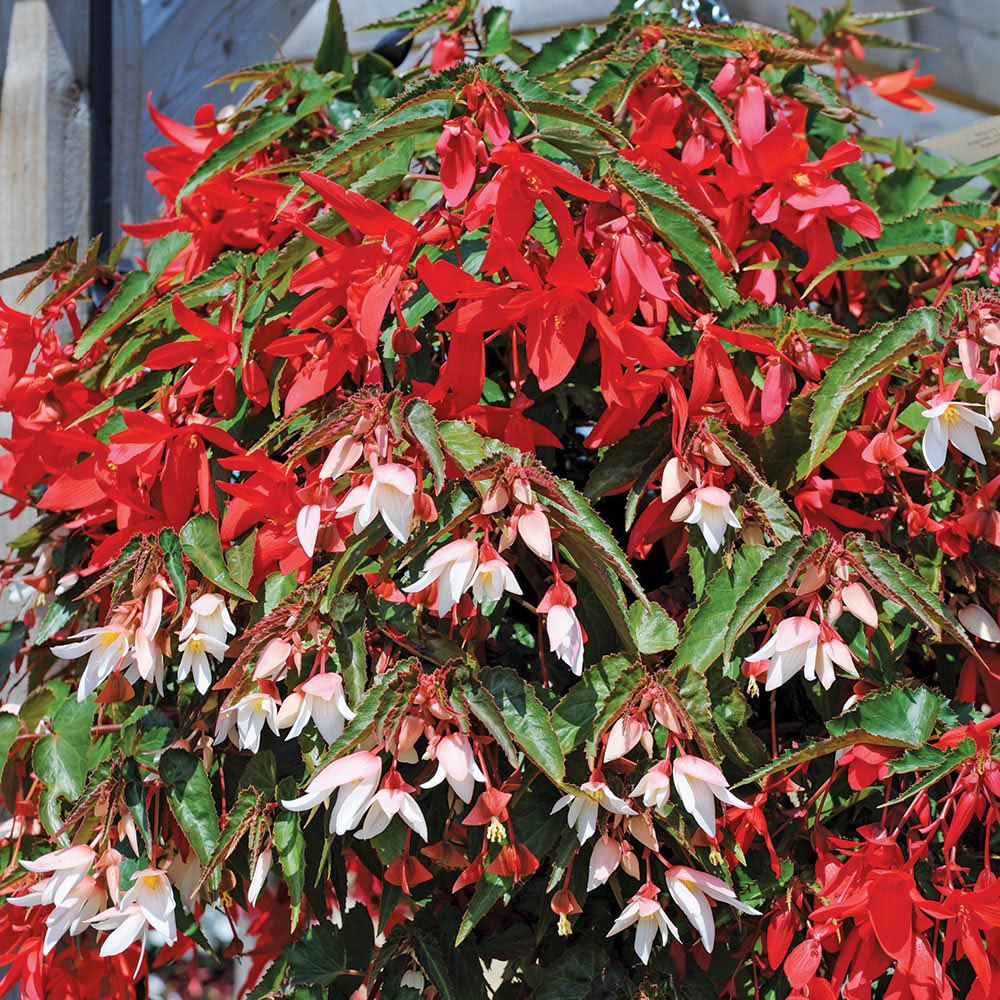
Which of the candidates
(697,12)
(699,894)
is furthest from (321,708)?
(697,12)

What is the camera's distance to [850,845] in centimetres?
65

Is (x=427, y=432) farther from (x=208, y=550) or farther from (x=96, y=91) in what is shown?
(x=96, y=91)

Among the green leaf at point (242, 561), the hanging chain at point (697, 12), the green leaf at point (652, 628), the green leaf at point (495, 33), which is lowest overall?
the green leaf at point (652, 628)

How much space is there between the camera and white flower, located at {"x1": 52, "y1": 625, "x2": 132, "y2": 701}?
2.05ft

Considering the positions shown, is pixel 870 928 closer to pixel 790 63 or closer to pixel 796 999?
pixel 796 999

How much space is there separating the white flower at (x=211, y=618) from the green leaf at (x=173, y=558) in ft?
0.04

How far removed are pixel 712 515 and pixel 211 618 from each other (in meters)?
0.30

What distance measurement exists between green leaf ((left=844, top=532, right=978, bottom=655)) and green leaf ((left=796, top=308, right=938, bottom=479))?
7cm

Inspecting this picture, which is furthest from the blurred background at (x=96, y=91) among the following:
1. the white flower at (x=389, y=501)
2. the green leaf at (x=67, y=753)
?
the white flower at (x=389, y=501)

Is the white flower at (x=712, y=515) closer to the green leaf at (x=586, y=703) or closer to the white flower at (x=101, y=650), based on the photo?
the green leaf at (x=586, y=703)

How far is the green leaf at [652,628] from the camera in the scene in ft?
2.11

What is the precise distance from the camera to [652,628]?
25.9 inches

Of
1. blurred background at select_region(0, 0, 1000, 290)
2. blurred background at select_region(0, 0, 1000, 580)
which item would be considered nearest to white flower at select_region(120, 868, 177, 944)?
blurred background at select_region(0, 0, 1000, 580)

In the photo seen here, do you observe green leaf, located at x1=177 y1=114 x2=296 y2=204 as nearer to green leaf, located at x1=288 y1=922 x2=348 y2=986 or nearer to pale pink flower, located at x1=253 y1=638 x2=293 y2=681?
pale pink flower, located at x1=253 y1=638 x2=293 y2=681
